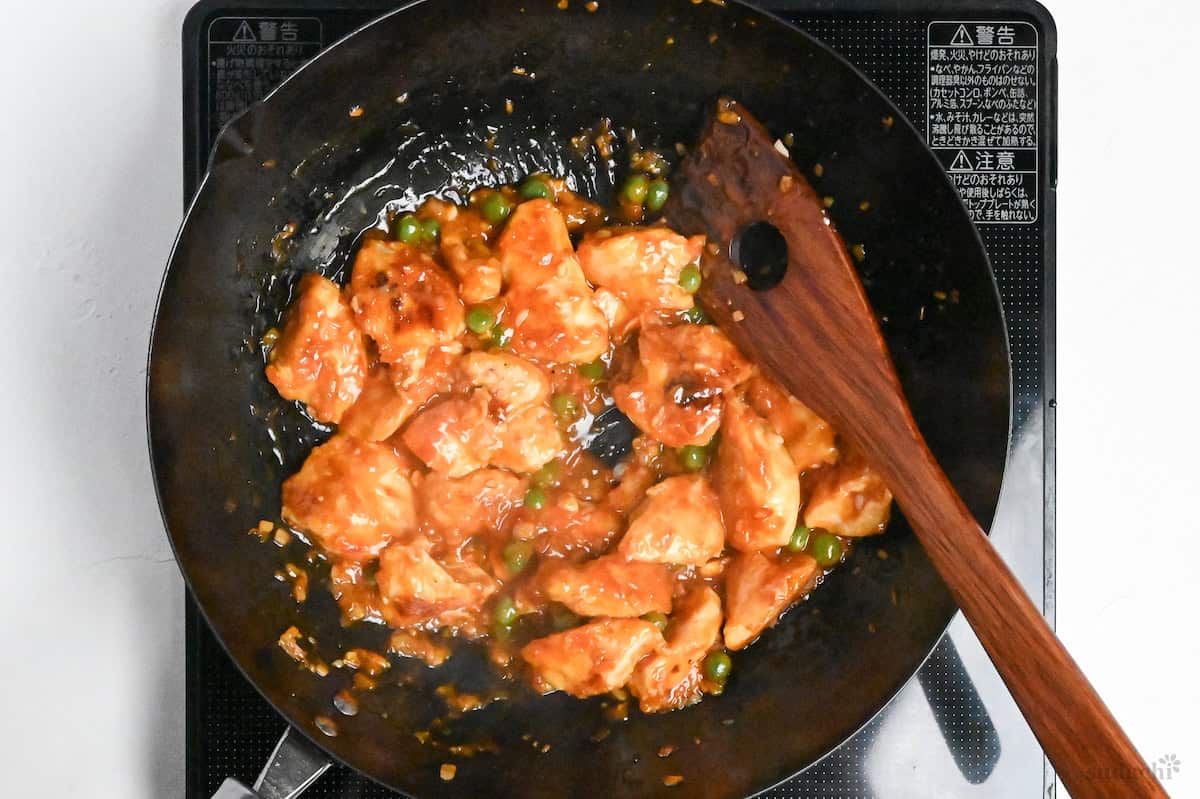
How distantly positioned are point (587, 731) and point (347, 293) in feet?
5.01

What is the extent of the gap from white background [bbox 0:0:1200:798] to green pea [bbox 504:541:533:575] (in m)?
1.07

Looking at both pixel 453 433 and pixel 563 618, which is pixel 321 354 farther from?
pixel 563 618

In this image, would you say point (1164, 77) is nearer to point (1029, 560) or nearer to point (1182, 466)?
point (1182, 466)

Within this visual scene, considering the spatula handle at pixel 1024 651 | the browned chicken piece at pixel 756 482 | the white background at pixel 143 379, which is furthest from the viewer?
the white background at pixel 143 379

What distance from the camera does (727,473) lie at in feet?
9.46

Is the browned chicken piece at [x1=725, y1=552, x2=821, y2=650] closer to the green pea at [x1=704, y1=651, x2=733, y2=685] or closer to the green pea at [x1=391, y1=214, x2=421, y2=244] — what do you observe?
the green pea at [x1=704, y1=651, x2=733, y2=685]

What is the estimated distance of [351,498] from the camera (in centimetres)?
281

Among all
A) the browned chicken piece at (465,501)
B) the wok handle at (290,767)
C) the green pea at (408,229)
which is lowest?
the wok handle at (290,767)

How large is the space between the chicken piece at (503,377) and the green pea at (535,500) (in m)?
0.28

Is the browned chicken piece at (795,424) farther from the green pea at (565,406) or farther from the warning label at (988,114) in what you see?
the warning label at (988,114)

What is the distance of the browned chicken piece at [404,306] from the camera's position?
9.13 feet

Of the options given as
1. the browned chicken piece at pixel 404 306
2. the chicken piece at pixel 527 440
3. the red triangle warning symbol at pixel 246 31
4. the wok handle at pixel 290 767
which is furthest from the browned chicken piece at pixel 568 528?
the red triangle warning symbol at pixel 246 31

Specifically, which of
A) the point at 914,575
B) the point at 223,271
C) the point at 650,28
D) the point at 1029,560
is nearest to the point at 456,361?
the point at 223,271

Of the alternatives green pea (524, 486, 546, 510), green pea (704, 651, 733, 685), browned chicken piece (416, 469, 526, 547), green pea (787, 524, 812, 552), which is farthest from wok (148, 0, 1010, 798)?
green pea (524, 486, 546, 510)
